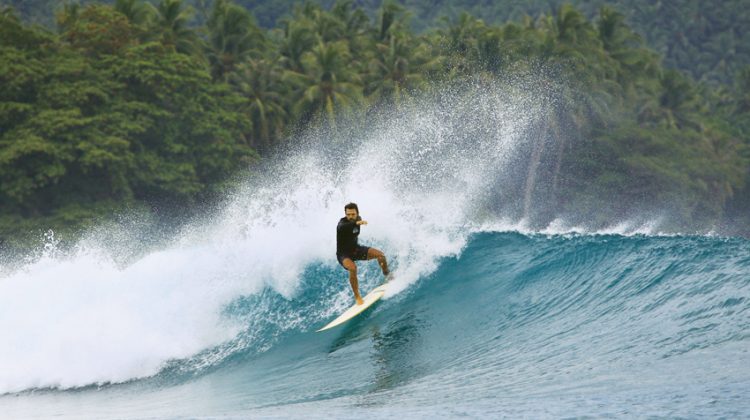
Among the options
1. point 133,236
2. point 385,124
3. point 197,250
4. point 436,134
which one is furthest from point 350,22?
point 197,250

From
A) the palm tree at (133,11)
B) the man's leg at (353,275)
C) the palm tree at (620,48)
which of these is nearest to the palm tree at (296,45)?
the palm tree at (133,11)

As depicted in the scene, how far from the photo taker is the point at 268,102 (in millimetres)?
44875

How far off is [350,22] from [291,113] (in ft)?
32.7

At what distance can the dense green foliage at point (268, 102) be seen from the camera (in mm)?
37594

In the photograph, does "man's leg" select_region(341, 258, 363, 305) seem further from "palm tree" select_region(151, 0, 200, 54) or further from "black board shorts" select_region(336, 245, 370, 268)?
"palm tree" select_region(151, 0, 200, 54)

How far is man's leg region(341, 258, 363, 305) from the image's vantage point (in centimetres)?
1361

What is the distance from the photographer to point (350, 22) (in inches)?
2090

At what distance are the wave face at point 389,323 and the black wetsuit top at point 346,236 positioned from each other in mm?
904

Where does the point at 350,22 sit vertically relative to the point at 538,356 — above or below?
above

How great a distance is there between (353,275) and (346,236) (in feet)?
1.79

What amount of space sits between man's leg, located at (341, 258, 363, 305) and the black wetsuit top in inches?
4.6

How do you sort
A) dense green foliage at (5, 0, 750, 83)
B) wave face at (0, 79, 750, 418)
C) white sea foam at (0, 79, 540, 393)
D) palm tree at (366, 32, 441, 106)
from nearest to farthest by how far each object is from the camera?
wave face at (0, 79, 750, 418) → white sea foam at (0, 79, 540, 393) → palm tree at (366, 32, 441, 106) → dense green foliage at (5, 0, 750, 83)

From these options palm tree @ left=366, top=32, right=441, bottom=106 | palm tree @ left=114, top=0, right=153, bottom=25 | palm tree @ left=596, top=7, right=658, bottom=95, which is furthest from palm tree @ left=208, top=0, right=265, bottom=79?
palm tree @ left=596, top=7, right=658, bottom=95

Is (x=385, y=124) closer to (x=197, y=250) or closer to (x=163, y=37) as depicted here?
(x=163, y=37)
